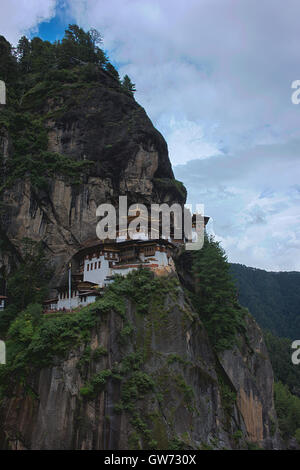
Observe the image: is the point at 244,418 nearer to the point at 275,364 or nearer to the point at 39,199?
the point at 39,199

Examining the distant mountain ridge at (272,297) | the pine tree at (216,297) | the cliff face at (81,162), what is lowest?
the pine tree at (216,297)

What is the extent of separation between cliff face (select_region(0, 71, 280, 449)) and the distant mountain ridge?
106 meters

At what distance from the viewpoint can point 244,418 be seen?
3706cm

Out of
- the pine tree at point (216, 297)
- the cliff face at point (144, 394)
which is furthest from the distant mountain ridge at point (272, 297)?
the cliff face at point (144, 394)

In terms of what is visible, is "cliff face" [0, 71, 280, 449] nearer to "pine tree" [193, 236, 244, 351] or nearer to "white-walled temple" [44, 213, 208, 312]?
"pine tree" [193, 236, 244, 351]

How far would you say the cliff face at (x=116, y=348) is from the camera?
25.2 metres

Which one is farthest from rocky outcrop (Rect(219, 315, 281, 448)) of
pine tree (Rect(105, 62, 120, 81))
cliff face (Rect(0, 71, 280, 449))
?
pine tree (Rect(105, 62, 120, 81))

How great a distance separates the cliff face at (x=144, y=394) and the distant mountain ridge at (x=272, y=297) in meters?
107

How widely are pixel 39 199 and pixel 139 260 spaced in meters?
13.5

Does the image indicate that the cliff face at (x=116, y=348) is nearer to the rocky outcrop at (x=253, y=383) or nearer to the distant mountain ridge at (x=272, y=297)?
the rocky outcrop at (x=253, y=383)

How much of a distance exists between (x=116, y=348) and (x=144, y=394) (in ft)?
13.2

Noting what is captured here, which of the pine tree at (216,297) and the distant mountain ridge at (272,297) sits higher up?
the distant mountain ridge at (272,297)

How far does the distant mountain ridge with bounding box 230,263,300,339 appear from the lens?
148m
